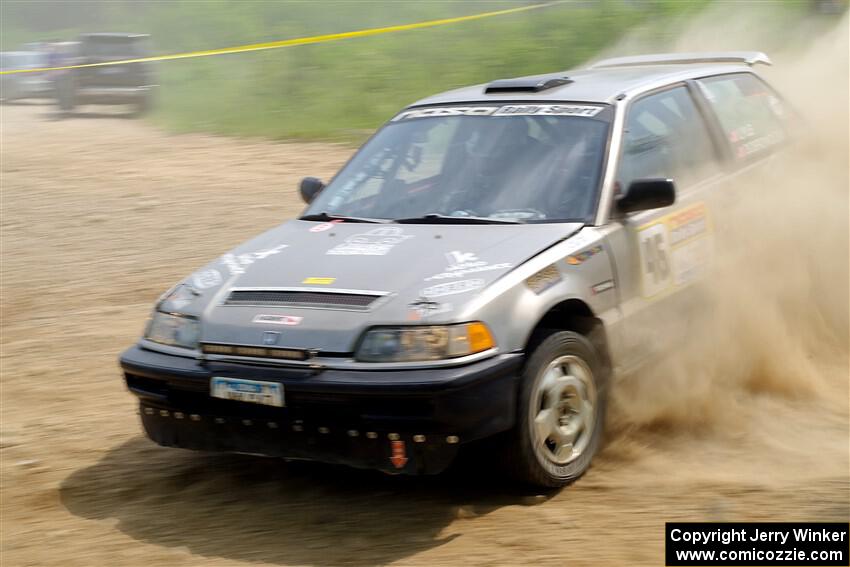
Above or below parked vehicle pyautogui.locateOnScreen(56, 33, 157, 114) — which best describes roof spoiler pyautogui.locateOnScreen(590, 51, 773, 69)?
below

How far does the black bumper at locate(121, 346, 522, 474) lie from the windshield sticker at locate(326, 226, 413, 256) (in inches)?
30.7

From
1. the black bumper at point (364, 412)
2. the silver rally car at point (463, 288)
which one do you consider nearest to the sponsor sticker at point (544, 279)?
the silver rally car at point (463, 288)

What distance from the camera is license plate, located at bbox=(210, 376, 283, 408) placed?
4.56 meters

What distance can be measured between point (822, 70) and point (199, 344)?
19.1ft

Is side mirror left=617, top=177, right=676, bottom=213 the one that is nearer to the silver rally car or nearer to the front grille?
the silver rally car

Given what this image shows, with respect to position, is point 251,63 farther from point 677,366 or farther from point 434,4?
A: point 677,366

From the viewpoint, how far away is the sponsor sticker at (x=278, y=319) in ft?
15.3

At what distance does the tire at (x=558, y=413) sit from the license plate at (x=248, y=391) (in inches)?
37.1

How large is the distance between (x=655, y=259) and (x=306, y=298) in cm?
175

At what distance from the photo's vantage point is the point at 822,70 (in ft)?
28.6

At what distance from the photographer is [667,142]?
600cm

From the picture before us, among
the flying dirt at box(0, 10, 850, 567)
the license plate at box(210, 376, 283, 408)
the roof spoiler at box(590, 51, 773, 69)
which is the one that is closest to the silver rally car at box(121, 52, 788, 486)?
the license plate at box(210, 376, 283, 408)

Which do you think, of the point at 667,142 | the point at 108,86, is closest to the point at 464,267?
the point at 667,142

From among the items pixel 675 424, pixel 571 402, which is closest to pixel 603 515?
pixel 571 402
